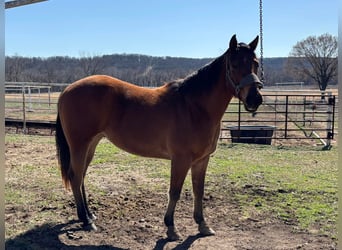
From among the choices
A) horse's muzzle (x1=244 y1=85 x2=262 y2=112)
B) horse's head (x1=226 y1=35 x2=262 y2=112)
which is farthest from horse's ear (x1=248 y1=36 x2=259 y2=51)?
horse's muzzle (x1=244 y1=85 x2=262 y2=112)

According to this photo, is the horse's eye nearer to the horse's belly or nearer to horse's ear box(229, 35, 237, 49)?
horse's ear box(229, 35, 237, 49)

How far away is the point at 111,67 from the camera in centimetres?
6328

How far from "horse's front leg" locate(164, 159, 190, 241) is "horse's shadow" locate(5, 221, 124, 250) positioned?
1.76 ft

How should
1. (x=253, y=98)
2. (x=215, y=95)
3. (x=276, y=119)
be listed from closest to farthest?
(x=253, y=98) < (x=215, y=95) < (x=276, y=119)

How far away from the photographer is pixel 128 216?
12.0 ft

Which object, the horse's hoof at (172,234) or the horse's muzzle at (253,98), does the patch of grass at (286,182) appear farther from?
the horse's muzzle at (253,98)

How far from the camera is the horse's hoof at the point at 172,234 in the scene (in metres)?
3.19

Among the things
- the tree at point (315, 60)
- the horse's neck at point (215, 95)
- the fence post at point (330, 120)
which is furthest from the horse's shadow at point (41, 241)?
the tree at point (315, 60)

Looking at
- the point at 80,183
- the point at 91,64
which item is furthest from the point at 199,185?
the point at 91,64

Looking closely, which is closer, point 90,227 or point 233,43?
point 233,43

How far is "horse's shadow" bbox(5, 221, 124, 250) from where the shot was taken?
2.96 m

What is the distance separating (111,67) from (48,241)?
62.2 m

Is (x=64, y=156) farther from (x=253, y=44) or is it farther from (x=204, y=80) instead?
(x=253, y=44)

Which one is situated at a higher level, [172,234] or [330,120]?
[330,120]
